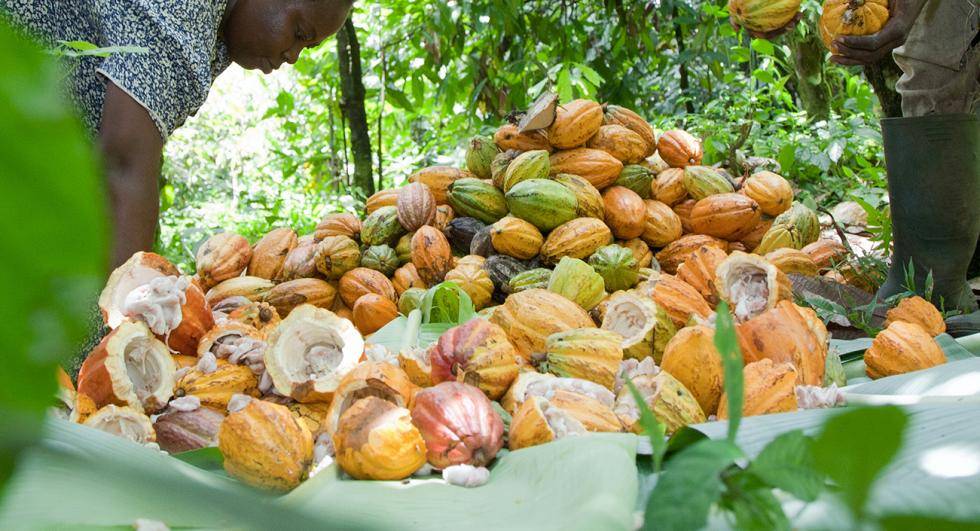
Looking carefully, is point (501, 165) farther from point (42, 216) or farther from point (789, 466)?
point (42, 216)

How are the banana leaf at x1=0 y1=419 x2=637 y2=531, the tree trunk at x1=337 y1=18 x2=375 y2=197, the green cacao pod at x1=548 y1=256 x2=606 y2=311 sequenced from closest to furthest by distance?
1. the banana leaf at x1=0 y1=419 x2=637 y2=531
2. the green cacao pod at x1=548 y1=256 x2=606 y2=311
3. the tree trunk at x1=337 y1=18 x2=375 y2=197

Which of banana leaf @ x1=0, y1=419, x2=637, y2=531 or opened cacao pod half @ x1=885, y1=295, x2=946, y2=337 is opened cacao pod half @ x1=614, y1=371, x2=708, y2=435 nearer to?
banana leaf @ x1=0, y1=419, x2=637, y2=531

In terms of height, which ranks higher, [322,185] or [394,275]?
[322,185]

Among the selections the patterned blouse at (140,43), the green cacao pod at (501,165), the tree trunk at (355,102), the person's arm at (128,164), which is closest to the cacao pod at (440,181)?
the green cacao pod at (501,165)

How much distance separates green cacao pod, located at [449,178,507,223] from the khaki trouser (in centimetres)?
124

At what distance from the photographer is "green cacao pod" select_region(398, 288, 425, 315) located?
7.85 ft

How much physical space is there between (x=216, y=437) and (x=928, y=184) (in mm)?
1866

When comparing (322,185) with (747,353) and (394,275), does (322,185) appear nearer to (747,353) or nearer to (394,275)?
(394,275)

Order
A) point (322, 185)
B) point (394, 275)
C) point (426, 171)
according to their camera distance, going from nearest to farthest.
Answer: point (394, 275)
point (426, 171)
point (322, 185)

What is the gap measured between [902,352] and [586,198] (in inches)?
46.1

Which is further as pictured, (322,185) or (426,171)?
(322,185)

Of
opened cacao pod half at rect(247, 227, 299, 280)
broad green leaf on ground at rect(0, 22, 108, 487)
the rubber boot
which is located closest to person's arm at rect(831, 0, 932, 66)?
the rubber boot

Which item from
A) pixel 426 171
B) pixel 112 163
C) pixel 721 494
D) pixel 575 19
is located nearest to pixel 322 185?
pixel 575 19

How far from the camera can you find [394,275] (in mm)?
2672
